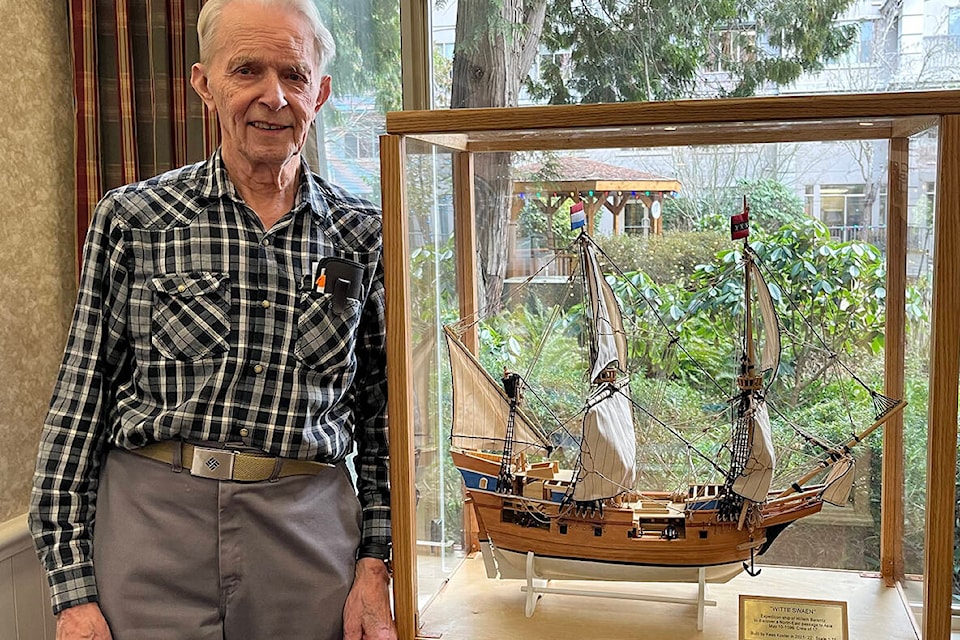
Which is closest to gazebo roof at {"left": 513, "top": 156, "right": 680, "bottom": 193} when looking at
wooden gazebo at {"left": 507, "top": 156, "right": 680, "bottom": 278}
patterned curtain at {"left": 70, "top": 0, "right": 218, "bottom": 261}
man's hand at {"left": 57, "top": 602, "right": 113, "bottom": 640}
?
wooden gazebo at {"left": 507, "top": 156, "right": 680, "bottom": 278}

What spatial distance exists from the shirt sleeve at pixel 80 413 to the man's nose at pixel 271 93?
0.94 ft

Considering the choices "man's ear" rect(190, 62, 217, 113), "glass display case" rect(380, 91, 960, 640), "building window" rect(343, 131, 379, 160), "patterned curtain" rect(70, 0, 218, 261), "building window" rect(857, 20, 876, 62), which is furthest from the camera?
"building window" rect(343, 131, 379, 160)

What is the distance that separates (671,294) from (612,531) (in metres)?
0.37

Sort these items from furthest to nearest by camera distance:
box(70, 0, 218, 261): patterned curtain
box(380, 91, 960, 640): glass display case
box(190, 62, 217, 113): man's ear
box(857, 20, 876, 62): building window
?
box(70, 0, 218, 261): patterned curtain < box(857, 20, 876, 62): building window < box(190, 62, 217, 113): man's ear < box(380, 91, 960, 640): glass display case

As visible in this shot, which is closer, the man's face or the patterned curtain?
the man's face

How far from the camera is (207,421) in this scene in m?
1.35

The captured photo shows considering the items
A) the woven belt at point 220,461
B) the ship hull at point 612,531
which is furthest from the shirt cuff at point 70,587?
the ship hull at point 612,531

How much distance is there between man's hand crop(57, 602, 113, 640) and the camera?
1.34 metres

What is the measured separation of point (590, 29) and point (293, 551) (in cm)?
117

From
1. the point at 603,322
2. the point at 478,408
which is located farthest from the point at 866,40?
the point at 478,408

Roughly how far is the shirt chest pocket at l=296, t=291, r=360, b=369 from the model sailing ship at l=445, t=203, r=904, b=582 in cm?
17

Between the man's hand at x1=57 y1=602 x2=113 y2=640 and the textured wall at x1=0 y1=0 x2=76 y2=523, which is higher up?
the textured wall at x1=0 y1=0 x2=76 y2=523

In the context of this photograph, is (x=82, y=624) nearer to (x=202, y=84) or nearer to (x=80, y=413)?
(x=80, y=413)

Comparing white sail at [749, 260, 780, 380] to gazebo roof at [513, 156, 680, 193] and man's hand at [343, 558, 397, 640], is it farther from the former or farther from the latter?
man's hand at [343, 558, 397, 640]
